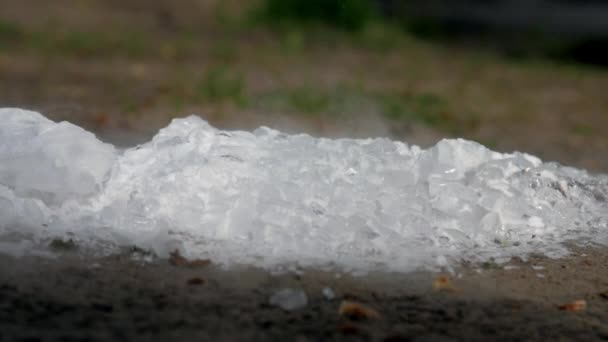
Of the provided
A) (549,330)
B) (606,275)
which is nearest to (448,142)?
(606,275)

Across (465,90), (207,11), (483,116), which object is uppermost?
(207,11)

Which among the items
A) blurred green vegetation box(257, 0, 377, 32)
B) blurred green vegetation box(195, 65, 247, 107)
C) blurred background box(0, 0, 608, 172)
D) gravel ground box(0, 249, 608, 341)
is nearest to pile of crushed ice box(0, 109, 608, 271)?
gravel ground box(0, 249, 608, 341)

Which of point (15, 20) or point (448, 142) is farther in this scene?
point (15, 20)

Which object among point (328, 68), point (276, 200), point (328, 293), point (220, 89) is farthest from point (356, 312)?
point (328, 68)

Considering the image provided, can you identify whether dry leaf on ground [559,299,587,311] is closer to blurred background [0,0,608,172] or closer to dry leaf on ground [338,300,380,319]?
dry leaf on ground [338,300,380,319]

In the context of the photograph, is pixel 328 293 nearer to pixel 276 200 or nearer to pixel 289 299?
pixel 289 299

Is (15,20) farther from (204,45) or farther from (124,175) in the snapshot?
(124,175)

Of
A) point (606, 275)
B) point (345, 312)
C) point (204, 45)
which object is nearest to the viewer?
point (345, 312)
